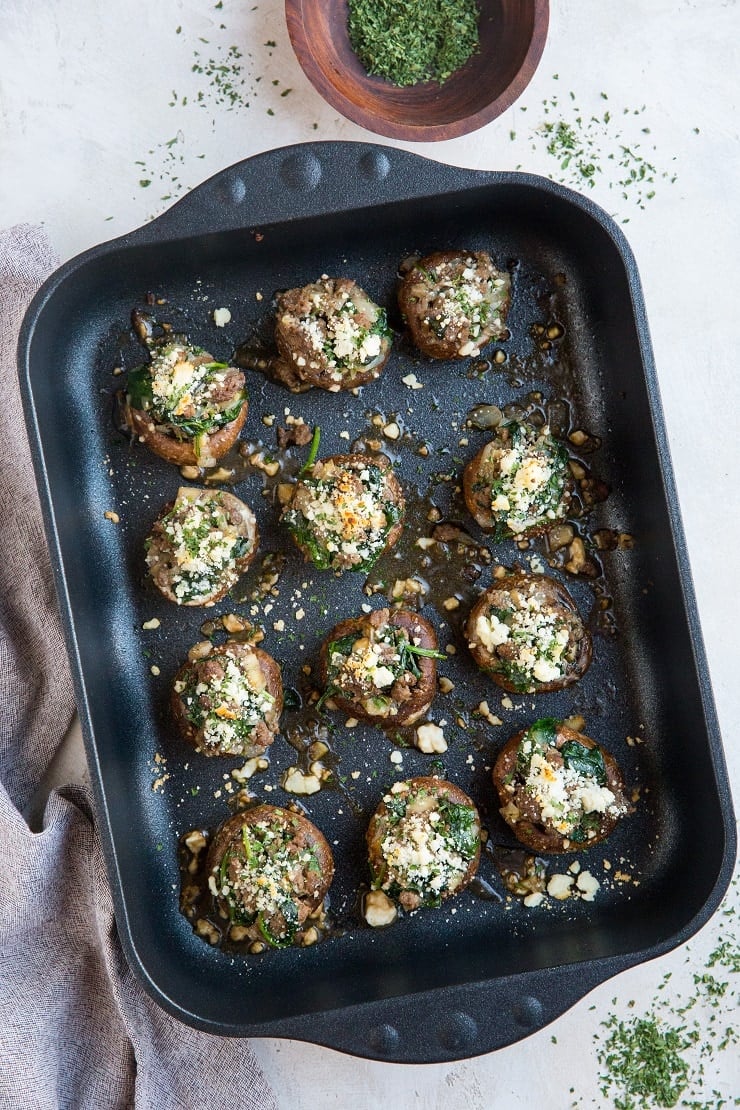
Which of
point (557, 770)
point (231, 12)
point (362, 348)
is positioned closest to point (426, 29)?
point (231, 12)

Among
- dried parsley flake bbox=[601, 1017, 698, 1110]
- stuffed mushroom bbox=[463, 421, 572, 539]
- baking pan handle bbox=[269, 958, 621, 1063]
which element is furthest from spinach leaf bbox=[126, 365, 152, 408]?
dried parsley flake bbox=[601, 1017, 698, 1110]

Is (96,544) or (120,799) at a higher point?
(96,544)

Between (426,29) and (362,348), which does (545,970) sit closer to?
(362,348)

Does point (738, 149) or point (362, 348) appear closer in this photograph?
point (362, 348)

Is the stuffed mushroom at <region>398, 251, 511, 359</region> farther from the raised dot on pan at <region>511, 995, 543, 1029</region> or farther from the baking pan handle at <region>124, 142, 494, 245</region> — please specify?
the raised dot on pan at <region>511, 995, 543, 1029</region>

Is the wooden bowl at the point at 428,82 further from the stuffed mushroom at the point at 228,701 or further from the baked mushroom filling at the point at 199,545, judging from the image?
the stuffed mushroom at the point at 228,701

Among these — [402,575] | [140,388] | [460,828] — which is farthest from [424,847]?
[140,388]
